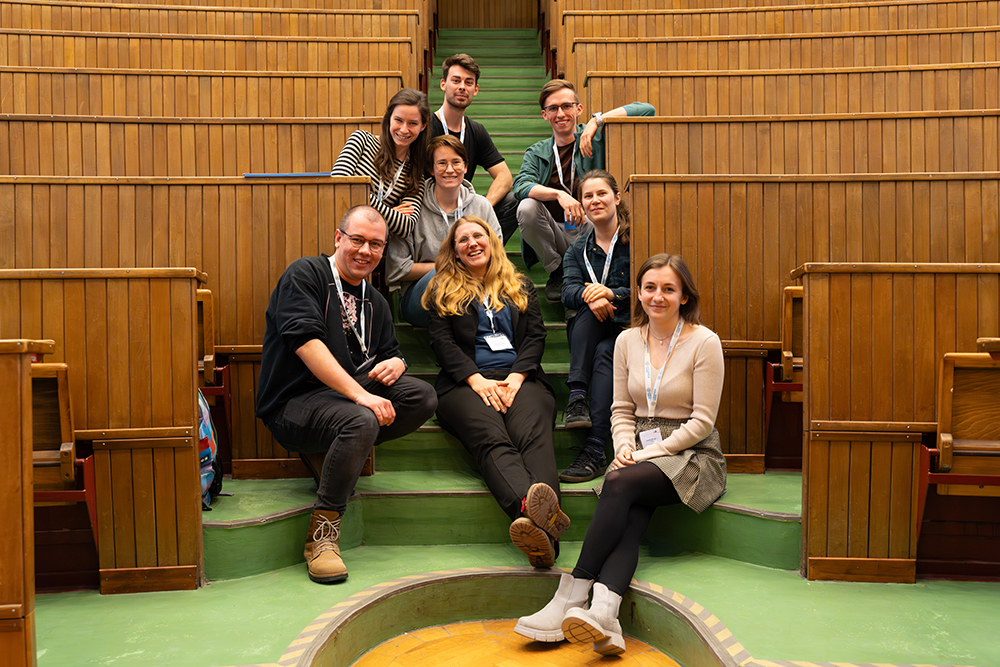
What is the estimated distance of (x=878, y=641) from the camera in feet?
2.88

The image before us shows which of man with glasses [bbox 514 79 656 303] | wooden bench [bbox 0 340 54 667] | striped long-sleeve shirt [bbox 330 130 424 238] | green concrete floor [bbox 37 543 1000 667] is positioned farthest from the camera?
man with glasses [bbox 514 79 656 303]

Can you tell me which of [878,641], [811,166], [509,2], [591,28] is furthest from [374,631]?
[509,2]

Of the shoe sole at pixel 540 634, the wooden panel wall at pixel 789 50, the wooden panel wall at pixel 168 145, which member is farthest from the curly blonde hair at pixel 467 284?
the wooden panel wall at pixel 789 50

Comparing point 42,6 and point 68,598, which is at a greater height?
point 42,6

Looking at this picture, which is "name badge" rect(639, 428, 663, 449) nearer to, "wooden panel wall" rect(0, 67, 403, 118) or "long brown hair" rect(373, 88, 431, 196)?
Result: "long brown hair" rect(373, 88, 431, 196)

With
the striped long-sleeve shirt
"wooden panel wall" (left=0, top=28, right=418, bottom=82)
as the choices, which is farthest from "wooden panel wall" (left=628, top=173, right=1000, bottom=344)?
"wooden panel wall" (left=0, top=28, right=418, bottom=82)

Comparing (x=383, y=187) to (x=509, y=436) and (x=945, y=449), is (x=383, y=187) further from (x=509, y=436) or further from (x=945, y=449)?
(x=945, y=449)

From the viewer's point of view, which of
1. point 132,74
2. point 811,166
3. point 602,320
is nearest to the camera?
point 602,320

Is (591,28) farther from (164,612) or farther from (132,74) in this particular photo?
(164,612)

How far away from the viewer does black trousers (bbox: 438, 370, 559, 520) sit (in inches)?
44.3

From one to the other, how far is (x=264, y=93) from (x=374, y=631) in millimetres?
1470

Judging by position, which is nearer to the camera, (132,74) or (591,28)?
(132,74)

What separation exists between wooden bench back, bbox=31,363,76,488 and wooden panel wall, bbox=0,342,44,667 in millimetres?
236

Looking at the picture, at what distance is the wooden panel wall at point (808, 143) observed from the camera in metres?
1.52
